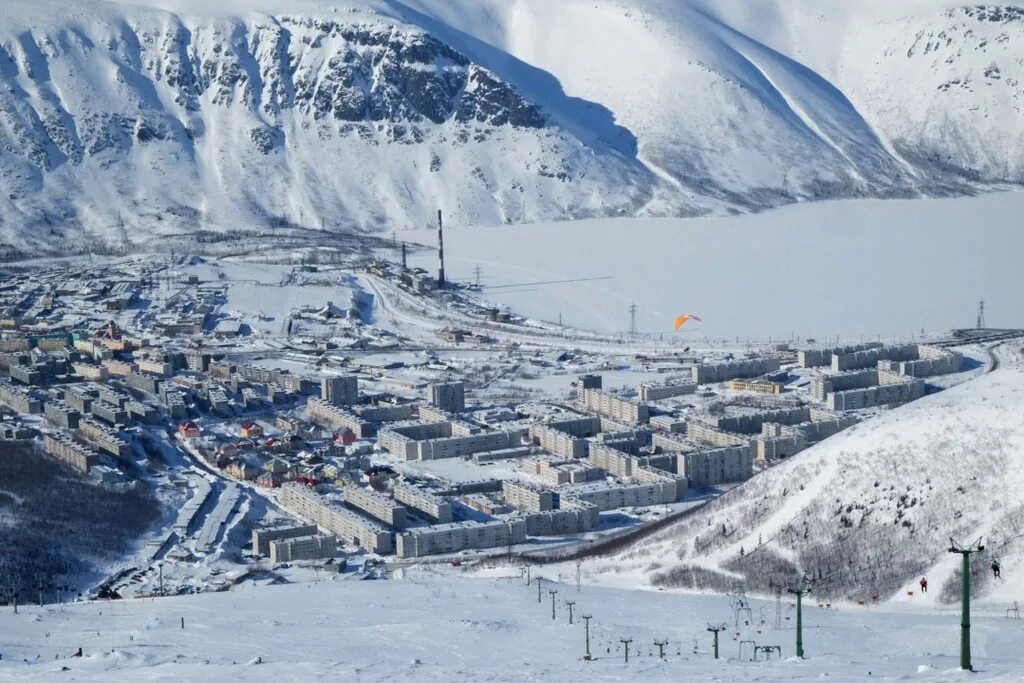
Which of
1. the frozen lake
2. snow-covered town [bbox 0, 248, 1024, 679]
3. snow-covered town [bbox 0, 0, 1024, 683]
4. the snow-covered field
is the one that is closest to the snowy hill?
snow-covered town [bbox 0, 0, 1024, 683]

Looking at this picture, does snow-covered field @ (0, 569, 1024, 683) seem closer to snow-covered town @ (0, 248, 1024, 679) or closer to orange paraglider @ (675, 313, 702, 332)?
snow-covered town @ (0, 248, 1024, 679)

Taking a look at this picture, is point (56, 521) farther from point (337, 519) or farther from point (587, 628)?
point (587, 628)

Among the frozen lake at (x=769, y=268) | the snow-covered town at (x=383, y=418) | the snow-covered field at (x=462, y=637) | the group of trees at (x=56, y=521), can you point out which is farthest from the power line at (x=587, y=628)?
the frozen lake at (x=769, y=268)

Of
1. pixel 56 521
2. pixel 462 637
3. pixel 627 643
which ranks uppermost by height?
pixel 627 643

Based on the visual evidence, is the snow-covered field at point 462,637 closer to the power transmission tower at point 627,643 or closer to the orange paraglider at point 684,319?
the power transmission tower at point 627,643

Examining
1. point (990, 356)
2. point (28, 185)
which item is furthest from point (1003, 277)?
point (28, 185)

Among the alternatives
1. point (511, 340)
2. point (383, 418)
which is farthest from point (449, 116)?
point (383, 418)
